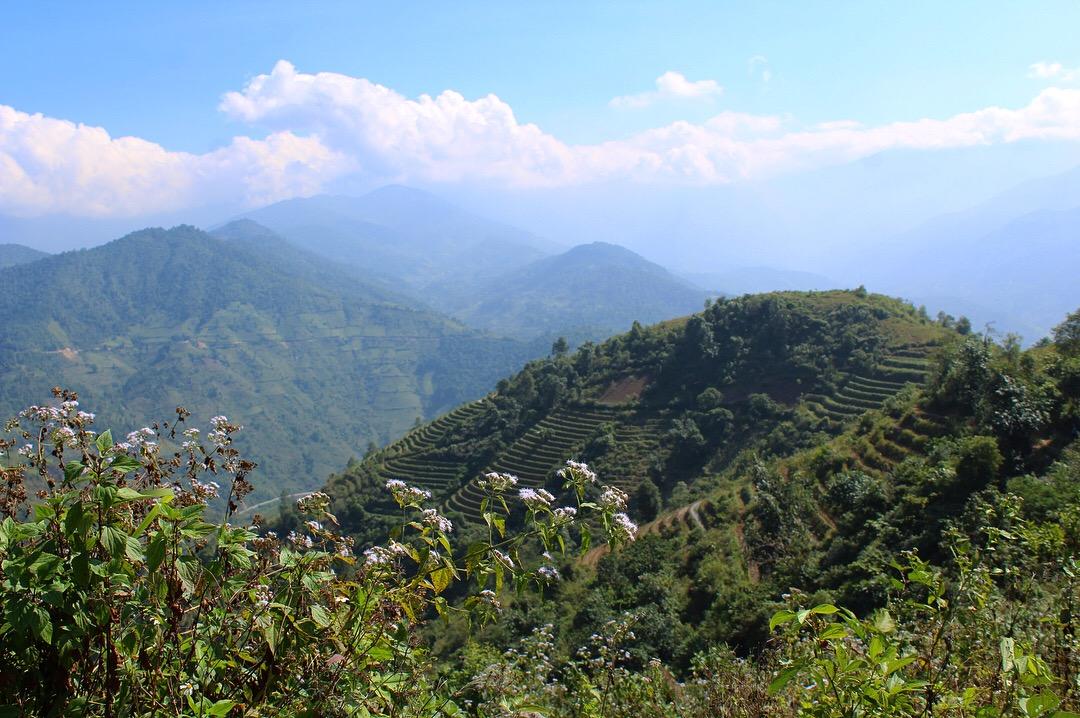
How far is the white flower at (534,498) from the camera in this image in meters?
2.35

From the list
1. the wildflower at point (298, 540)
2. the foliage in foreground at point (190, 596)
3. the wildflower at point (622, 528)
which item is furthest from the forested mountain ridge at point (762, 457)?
the wildflower at point (298, 540)

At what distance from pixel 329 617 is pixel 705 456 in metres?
41.7

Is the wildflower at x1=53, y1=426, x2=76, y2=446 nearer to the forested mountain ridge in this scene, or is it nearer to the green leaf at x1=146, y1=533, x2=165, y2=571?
the green leaf at x1=146, y1=533, x2=165, y2=571

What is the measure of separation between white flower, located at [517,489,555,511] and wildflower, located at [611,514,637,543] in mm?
277

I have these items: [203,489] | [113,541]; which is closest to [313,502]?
[203,489]

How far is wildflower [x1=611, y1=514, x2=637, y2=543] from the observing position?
234 centimetres

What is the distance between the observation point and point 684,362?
51594mm

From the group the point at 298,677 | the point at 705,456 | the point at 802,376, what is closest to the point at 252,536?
the point at 298,677

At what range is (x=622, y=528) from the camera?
94.0 inches

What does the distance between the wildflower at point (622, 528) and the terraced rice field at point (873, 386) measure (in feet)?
123

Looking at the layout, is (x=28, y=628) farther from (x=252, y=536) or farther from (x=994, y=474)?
(x=994, y=474)

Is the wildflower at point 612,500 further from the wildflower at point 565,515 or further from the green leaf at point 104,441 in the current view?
the green leaf at point 104,441

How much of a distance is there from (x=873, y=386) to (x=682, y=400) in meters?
13.8

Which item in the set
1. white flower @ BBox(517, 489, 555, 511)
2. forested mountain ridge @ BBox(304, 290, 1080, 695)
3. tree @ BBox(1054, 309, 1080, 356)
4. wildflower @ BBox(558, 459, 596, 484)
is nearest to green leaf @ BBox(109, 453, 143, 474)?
white flower @ BBox(517, 489, 555, 511)
